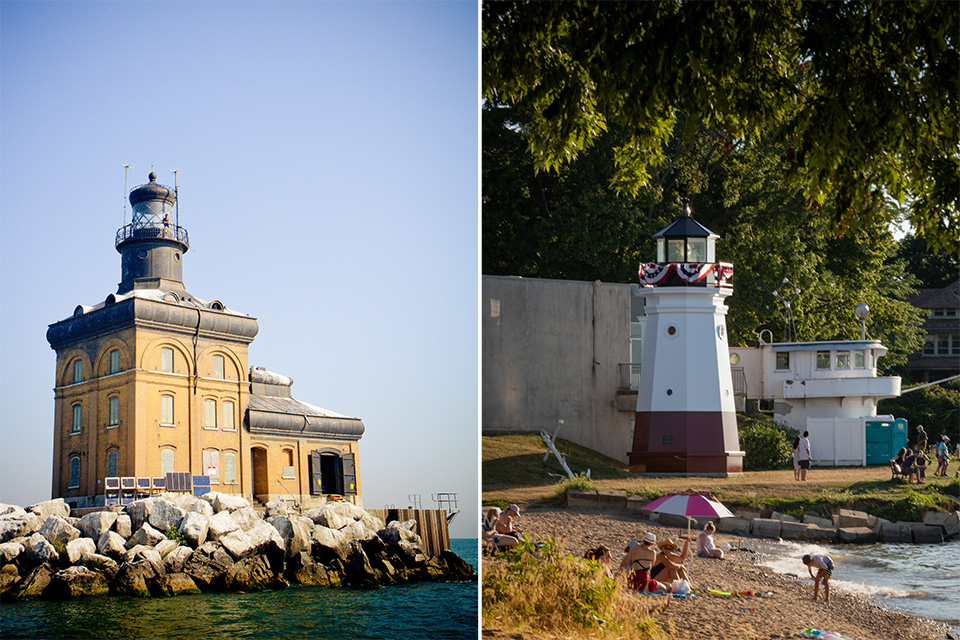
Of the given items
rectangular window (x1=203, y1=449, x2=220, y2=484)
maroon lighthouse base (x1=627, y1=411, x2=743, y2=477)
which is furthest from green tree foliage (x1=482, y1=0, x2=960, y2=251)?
maroon lighthouse base (x1=627, y1=411, x2=743, y2=477)

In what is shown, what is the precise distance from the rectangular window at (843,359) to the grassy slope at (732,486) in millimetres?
2387

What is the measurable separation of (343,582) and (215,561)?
1.14 meters

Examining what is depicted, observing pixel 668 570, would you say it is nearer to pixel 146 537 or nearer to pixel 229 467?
pixel 229 467

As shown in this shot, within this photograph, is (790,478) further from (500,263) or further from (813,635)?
(813,635)

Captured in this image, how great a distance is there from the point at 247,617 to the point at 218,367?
63.2 inches

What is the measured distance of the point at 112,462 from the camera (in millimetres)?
5660

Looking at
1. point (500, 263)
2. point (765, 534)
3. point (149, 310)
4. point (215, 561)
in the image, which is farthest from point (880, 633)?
point (500, 263)

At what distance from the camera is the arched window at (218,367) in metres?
6.28

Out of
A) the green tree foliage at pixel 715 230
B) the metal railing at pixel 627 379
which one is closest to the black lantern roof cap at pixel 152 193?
the green tree foliage at pixel 715 230

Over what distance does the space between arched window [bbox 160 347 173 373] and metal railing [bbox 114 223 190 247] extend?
671mm

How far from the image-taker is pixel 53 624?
15.8 ft

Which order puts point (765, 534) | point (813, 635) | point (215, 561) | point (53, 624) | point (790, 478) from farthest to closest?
point (790, 478)
point (765, 534)
point (215, 561)
point (813, 635)
point (53, 624)

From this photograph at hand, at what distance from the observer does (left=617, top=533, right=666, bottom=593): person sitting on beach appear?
7539mm

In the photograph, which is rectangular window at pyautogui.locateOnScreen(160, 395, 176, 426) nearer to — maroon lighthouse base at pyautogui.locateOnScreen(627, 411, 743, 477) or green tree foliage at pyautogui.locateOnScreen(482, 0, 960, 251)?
green tree foliage at pyautogui.locateOnScreen(482, 0, 960, 251)
